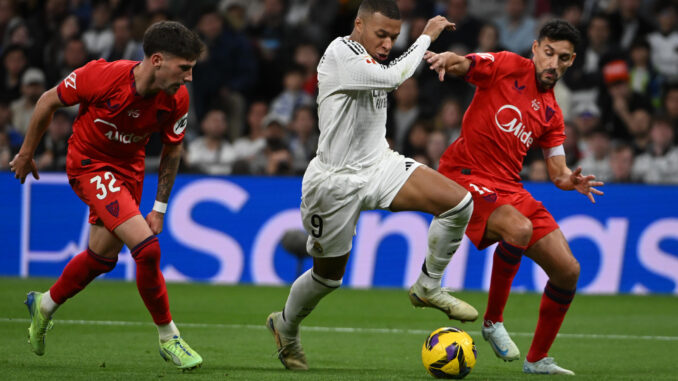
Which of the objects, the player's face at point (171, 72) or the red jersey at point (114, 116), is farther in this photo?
the red jersey at point (114, 116)

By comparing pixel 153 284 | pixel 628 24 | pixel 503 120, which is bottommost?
pixel 153 284

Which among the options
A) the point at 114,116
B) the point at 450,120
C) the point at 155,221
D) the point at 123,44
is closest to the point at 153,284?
Answer: the point at 155,221

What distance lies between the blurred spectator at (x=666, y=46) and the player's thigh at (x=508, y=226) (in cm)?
933

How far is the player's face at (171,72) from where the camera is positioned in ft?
21.5

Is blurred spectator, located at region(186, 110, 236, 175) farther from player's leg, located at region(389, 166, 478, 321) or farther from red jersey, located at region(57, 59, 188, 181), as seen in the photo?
player's leg, located at region(389, 166, 478, 321)

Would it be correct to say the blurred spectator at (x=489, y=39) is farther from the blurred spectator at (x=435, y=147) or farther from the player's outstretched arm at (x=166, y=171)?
the player's outstretched arm at (x=166, y=171)

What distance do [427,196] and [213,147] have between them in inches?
343

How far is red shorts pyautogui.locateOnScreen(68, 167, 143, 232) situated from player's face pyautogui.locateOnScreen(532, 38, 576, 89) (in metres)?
3.10

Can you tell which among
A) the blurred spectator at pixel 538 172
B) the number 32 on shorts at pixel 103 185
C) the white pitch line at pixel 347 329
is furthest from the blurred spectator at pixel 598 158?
the number 32 on shorts at pixel 103 185

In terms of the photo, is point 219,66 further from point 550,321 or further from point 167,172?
point 550,321

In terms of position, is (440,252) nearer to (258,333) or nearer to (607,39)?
(258,333)

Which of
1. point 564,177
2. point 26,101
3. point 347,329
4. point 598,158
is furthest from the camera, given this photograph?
point 26,101

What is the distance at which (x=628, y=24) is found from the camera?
15.8m

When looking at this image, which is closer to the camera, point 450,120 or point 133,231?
point 133,231
